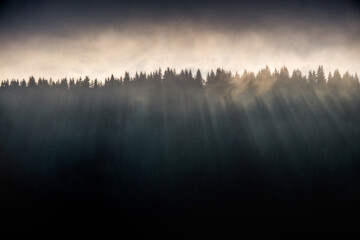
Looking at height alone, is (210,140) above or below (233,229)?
above

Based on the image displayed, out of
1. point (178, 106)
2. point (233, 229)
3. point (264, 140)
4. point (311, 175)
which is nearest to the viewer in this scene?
point (233, 229)

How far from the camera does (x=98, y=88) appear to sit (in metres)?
78.4

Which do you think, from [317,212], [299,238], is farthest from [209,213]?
[317,212]

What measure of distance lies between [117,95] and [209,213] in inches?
1587

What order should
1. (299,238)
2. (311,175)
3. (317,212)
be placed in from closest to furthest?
(299,238) < (317,212) < (311,175)

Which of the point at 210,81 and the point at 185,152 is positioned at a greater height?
the point at 210,81

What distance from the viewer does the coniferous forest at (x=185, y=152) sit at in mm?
54906

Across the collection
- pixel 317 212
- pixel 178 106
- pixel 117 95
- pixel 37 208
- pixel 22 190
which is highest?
pixel 117 95

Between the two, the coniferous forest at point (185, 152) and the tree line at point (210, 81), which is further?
the tree line at point (210, 81)

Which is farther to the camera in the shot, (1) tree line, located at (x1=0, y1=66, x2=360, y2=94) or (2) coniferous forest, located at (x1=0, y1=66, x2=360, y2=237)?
(1) tree line, located at (x1=0, y1=66, x2=360, y2=94)

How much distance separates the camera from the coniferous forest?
5491 cm

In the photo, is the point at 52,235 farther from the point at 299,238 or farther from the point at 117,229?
the point at 299,238

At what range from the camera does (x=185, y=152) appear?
64.1m

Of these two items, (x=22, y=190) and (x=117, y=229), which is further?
(x=22, y=190)
